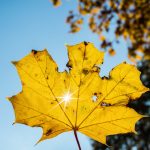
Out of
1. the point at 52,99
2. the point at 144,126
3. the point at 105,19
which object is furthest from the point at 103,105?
the point at 144,126

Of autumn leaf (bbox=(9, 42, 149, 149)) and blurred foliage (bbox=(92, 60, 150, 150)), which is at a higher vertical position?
blurred foliage (bbox=(92, 60, 150, 150))

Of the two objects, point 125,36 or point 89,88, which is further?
point 125,36

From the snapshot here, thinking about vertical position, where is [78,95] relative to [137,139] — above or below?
below

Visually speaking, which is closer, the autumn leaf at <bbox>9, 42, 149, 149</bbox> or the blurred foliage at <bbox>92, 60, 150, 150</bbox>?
the autumn leaf at <bbox>9, 42, 149, 149</bbox>

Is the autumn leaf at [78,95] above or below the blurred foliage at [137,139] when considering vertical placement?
below

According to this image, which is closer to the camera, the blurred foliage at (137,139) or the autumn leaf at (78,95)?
the autumn leaf at (78,95)

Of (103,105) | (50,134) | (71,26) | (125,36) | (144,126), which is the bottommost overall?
(50,134)

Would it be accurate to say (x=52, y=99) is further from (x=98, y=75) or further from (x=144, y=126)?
(x=144, y=126)

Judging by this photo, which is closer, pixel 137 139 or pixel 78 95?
pixel 78 95
